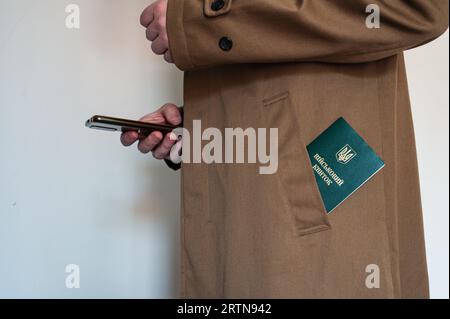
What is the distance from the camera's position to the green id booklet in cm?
54

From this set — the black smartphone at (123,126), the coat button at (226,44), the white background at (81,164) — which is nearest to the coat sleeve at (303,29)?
the coat button at (226,44)

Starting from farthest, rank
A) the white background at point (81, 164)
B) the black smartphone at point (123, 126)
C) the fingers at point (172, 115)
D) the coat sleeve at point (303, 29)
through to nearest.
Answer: the white background at point (81, 164) → the fingers at point (172, 115) → the black smartphone at point (123, 126) → the coat sleeve at point (303, 29)

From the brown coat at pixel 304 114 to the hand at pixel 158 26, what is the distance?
0.05 ft

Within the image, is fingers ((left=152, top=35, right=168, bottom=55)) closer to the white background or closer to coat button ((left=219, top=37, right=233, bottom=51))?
coat button ((left=219, top=37, right=233, bottom=51))

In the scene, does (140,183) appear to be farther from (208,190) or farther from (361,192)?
(361,192)

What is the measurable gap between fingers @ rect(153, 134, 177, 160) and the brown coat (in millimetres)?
136

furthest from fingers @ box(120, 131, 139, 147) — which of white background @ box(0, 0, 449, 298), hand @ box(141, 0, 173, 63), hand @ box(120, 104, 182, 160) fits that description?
white background @ box(0, 0, 449, 298)

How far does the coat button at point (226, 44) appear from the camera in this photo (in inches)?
20.2

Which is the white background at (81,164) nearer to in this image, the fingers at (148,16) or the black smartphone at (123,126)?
the black smartphone at (123,126)

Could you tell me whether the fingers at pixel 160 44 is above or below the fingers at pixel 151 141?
above

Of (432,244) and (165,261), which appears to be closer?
(165,261)

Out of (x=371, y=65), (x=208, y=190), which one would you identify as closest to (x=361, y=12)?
(x=371, y=65)

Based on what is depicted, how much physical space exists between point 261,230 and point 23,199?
0.55 m

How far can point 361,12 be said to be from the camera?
0.50 m
